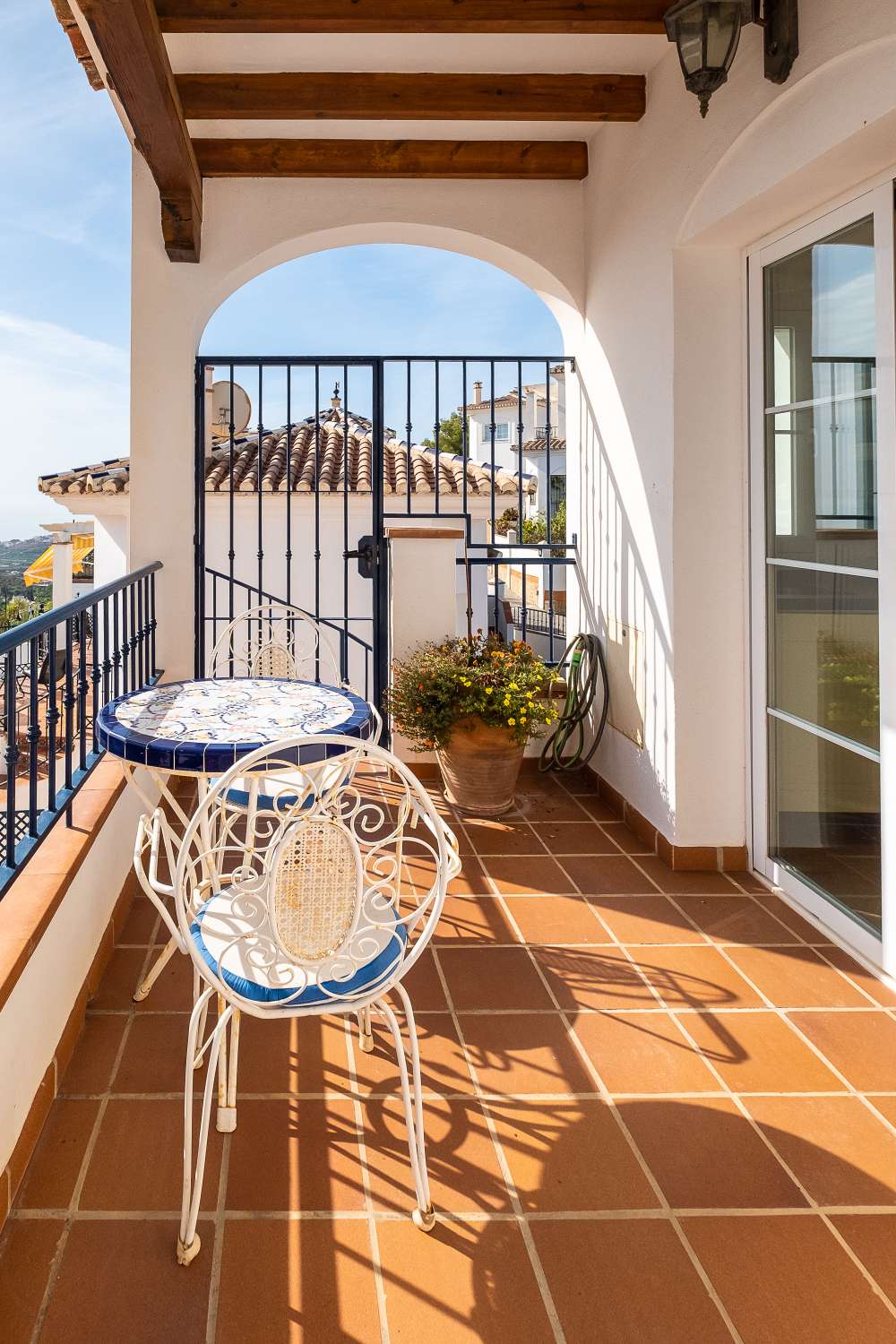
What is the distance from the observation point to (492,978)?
241 centimetres

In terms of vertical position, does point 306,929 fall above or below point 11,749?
below

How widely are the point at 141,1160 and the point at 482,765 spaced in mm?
2316

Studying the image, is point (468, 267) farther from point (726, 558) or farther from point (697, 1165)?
point (697, 1165)

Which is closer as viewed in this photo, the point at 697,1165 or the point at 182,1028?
the point at 697,1165

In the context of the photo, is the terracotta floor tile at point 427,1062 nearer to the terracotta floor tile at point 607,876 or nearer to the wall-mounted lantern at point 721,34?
the terracotta floor tile at point 607,876

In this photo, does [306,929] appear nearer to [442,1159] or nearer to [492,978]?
[442,1159]

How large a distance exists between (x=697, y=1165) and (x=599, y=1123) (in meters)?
0.21

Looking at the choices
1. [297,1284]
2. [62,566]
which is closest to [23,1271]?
[297,1284]

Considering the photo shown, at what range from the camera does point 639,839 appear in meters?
3.54

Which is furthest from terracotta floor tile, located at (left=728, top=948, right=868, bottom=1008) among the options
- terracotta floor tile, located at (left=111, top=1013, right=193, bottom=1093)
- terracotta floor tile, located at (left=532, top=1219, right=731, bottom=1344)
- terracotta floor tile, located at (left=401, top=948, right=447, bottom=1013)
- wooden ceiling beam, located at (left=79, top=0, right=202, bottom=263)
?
Result: wooden ceiling beam, located at (left=79, top=0, right=202, bottom=263)

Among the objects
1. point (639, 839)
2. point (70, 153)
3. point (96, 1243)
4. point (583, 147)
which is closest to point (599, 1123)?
point (96, 1243)

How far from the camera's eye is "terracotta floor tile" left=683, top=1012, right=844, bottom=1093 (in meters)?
1.93

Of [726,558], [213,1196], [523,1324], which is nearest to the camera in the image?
[523,1324]

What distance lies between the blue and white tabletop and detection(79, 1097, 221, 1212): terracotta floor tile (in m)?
0.70
